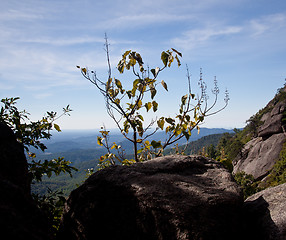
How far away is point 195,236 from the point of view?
3.19 metres

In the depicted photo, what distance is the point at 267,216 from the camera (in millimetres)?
3746

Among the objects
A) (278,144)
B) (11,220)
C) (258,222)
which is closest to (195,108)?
(258,222)

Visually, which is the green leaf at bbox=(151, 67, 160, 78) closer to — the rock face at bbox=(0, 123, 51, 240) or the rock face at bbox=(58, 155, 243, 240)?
the rock face at bbox=(58, 155, 243, 240)

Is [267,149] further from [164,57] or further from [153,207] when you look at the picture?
[153,207]

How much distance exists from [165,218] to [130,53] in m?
3.41

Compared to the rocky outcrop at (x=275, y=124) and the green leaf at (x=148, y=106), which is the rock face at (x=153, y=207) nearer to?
the green leaf at (x=148, y=106)

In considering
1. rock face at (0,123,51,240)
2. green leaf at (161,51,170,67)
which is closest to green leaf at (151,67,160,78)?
green leaf at (161,51,170,67)

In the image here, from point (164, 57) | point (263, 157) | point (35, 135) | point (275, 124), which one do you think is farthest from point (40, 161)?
point (275, 124)

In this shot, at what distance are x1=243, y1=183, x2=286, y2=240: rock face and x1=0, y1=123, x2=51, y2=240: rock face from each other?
3.23 metres

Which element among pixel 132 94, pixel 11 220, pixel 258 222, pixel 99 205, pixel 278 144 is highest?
pixel 132 94

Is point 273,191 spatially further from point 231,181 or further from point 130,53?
point 130,53

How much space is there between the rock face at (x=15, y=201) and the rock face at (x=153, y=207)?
2.95 ft

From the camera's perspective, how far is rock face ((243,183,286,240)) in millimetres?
3433

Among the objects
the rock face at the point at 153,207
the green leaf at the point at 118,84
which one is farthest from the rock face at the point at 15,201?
the green leaf at the point at 118,84
